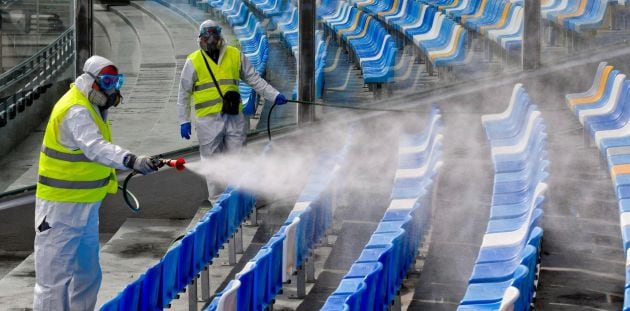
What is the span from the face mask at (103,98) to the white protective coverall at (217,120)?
2148 millimetres

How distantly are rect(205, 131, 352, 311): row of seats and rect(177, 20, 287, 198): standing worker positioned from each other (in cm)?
64

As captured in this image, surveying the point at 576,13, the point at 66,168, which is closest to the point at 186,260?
the point at 66,168

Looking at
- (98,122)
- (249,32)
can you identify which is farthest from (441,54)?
(98,122)

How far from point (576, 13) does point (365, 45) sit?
1674mm

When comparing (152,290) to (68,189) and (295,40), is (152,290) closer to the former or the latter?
(68,189)

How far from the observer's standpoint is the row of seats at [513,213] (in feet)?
18.3

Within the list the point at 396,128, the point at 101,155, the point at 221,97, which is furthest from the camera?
the point at 396,128

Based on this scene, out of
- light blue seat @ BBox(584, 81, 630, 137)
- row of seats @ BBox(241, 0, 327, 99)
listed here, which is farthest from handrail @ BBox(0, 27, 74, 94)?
light blue seat @ BBox(584, 81, 630, 137)

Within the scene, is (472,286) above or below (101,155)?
below

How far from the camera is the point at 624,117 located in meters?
8.16

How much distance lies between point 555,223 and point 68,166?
2.91m

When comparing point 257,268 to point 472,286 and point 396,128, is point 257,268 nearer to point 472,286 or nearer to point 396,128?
point 472,286

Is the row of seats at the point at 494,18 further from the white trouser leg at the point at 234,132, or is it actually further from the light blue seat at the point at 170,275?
the light blue seat at the point at 170,275

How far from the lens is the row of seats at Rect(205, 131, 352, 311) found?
5824 mm
